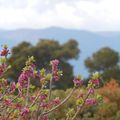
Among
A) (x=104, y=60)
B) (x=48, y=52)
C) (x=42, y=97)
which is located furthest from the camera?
(x=48, y=52)

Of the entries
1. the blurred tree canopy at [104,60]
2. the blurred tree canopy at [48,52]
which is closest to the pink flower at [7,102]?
the blurred tree canopy at [104,60]

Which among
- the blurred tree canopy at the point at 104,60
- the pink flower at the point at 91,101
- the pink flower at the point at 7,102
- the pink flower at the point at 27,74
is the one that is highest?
the pink flower at the point at 27,74

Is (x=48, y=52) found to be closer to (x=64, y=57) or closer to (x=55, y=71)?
(x=64, y=57)

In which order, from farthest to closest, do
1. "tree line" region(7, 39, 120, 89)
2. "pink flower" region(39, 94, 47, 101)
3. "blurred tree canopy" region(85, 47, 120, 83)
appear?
"blurred tree canopy" region(85, 47, 120, 83)
"tree line" region(7, 39, 120, 89)
"pink flower" region(39, 94, 47, 101)

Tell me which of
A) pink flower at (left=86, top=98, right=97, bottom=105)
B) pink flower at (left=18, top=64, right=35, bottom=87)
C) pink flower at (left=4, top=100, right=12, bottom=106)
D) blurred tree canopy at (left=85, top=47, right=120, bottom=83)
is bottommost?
blurred tree canopy at (left=85, top=47, right=120, bottom=83)

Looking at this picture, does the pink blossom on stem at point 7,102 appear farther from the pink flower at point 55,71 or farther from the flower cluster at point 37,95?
the pink flower at point 55,71

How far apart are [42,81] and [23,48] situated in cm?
5200

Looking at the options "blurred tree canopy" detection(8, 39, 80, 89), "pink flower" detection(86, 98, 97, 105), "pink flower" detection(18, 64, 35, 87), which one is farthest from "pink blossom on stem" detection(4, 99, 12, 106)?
"blurred tree canopy" detection(8, 39, 80, 89)

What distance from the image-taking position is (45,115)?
15.4 ft

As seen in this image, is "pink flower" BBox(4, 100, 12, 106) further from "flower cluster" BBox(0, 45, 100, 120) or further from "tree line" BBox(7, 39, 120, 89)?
"tree line" BBox(7, 39, 120, 89)

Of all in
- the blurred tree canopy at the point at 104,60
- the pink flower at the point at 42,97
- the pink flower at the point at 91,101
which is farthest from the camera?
the blurred tree canopy at the point at 104,60

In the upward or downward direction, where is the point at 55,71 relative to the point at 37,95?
upward

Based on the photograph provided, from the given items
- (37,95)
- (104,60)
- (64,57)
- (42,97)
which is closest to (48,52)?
(64,57)

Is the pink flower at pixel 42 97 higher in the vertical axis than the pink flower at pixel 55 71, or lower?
lower
